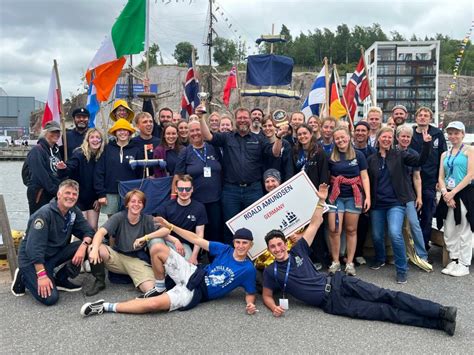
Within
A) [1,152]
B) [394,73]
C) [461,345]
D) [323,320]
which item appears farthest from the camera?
[394,73]

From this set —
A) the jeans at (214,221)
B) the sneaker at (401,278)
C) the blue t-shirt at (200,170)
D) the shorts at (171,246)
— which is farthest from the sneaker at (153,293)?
the sneaker at (401,278)

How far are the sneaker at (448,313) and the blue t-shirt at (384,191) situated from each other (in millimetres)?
2066

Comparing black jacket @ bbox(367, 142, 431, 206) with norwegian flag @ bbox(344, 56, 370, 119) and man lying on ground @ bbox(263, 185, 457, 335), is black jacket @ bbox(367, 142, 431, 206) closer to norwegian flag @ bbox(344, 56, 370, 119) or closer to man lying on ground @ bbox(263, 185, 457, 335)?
man lying on ground @ bbox(263, 185, 457, 335)

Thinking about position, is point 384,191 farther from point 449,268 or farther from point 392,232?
point 449,268

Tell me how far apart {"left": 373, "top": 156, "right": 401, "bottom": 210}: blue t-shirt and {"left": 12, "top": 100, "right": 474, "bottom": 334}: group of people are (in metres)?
0.01

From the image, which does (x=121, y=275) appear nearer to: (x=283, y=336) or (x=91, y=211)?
(x=91, y=211)

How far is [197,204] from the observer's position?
5773 mm

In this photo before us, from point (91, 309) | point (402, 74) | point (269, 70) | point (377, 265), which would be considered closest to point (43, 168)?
point (91, 309)

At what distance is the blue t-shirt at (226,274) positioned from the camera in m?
4.95

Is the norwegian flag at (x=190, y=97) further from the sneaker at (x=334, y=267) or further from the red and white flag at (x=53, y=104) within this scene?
the sneaker at (x=334, y=267)

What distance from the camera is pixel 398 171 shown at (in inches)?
241

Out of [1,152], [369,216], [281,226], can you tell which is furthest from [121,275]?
[1,152]

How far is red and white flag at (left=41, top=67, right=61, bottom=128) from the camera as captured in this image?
284 inches

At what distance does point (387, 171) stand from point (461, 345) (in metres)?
2.72
